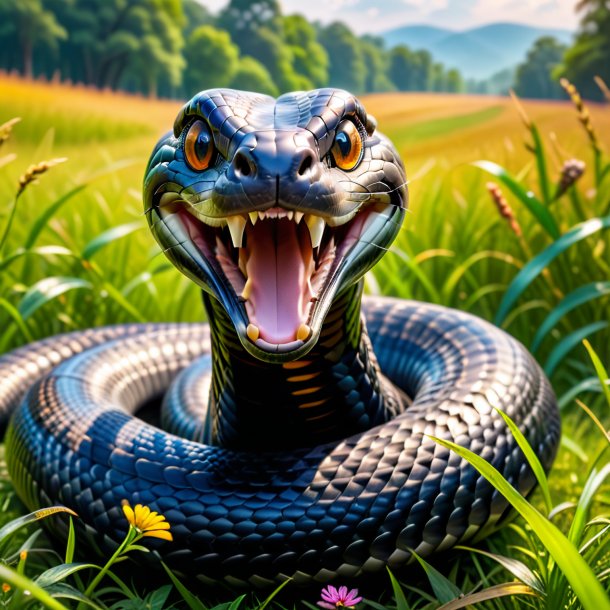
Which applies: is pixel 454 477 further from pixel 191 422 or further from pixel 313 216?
pixel 191 422

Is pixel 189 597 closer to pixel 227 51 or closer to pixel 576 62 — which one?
pixel 576 62

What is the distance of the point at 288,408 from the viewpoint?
2.46 metres

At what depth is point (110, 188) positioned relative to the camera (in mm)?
6242

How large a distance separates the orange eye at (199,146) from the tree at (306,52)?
8.82m

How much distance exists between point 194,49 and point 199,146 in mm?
11294

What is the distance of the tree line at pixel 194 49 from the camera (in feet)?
34.3

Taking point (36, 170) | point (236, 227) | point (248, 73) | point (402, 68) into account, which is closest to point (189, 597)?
point (236, 227)

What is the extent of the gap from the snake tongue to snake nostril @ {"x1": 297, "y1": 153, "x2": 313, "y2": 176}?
201 mm

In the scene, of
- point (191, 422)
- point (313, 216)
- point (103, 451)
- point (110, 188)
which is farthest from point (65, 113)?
point (313, 216)

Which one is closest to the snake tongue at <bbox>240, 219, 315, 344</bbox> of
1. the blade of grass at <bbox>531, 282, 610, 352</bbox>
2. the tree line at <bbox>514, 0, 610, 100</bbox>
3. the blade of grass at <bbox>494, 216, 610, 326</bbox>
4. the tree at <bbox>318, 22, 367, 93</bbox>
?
the blade of grass at <bbox>494, 216, 610, 326</bbox>

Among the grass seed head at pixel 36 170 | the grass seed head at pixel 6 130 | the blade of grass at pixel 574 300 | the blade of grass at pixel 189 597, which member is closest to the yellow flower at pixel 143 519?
the blade of grass at pixel 189 597

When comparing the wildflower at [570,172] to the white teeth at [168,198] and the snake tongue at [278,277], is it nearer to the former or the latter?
the snake tongue at [278,277]

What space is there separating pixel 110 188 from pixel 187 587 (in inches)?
178

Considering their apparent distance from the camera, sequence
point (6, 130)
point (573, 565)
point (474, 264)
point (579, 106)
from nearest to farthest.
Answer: point (573, 565) → point (6, 130) → point (579, 106) → point (474, 264)
